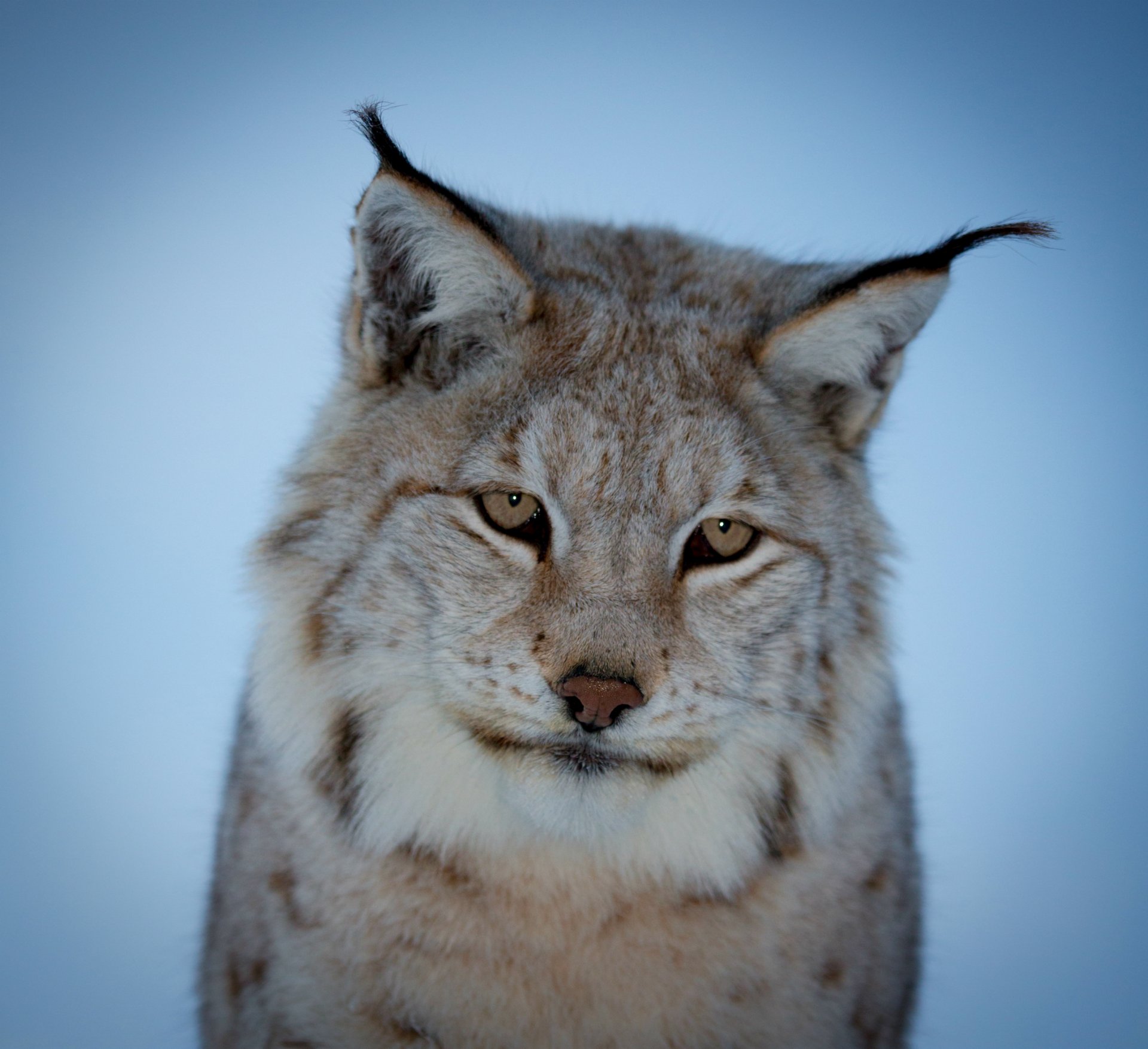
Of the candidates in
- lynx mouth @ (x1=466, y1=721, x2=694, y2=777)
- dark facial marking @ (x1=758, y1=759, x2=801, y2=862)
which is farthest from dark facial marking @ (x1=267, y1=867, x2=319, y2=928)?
dark facial marking @ (x1=758, y1=759, x2=801, y2=862)

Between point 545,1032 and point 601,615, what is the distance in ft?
3.46

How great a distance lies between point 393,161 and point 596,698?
3.93 feet

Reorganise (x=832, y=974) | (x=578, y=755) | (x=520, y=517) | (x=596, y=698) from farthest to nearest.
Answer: (x=832, y=974)
(x=520, y=517)
(x=578, y=755)
(x=596, y=698)

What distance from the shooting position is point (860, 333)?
3.12 m

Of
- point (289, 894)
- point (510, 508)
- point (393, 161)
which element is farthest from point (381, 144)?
point (289, 894)

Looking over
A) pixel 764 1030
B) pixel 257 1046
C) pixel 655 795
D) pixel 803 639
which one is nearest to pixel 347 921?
pixel 257 1046

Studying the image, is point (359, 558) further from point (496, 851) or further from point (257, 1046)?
point (257, 1046)

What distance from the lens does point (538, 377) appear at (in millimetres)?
3084

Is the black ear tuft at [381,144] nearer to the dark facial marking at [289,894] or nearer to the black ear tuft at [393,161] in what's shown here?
the black ear tuft at [393,161]

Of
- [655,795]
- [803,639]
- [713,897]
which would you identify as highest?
[803,639]

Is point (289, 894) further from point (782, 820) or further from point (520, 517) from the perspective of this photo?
point (782, 820)

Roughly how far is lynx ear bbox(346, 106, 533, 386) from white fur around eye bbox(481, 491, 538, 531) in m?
0.43

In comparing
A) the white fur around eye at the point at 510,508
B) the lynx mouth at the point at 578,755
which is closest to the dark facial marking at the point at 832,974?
the lynx mouth at the point at 578,755

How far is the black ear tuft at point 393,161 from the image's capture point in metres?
2.68
